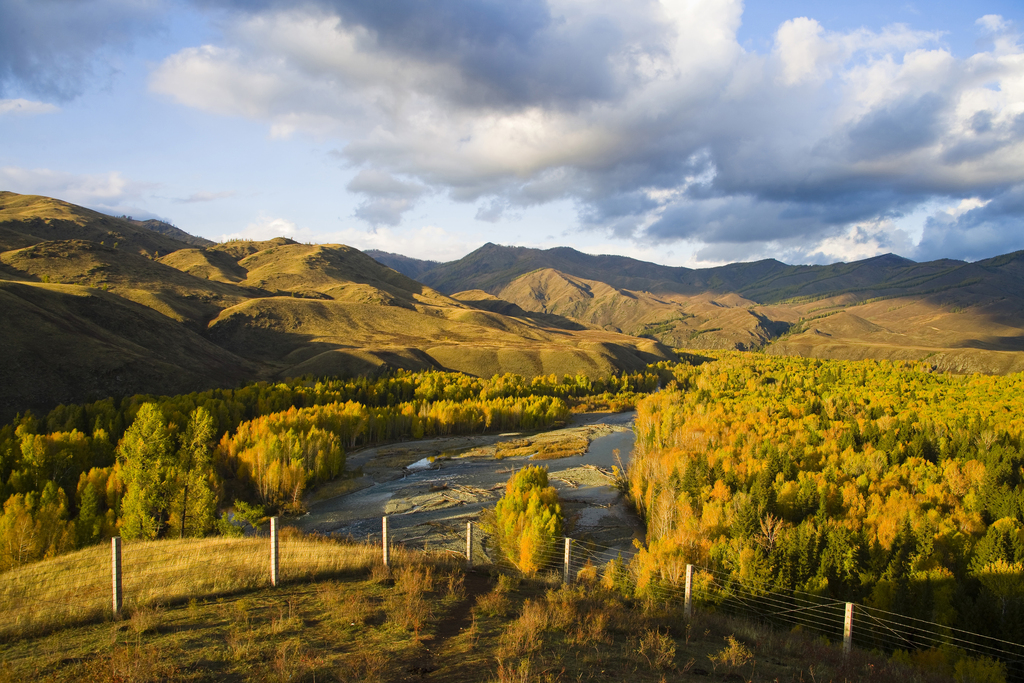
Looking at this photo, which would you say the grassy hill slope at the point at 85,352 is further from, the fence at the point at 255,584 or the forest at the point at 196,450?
the fence at the point at 255,584

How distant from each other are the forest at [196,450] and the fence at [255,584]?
787 inches

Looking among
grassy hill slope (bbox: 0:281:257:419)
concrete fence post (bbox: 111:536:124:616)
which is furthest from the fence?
grassy hill slope (bbox: 0:281:257:419)

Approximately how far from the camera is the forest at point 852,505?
3153 cm

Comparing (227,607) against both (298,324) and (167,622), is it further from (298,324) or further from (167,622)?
(298,324)

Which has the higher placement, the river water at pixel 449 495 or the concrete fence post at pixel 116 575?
the concrete fence post at pixel 116 575

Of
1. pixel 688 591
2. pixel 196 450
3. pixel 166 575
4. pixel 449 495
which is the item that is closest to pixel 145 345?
pixel 196 450

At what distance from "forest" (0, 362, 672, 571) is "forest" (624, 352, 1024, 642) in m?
35.7

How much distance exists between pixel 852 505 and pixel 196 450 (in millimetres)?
57232

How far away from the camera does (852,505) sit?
142 feet

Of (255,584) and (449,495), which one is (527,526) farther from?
(255,584)

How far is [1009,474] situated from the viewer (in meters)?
50.4

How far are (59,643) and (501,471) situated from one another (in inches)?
2521

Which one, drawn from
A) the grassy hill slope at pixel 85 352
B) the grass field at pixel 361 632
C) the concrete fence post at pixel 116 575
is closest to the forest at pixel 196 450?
the grassy hill slope at pixel 85 352

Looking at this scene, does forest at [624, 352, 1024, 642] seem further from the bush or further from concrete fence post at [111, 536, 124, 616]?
concrete fence post at [111, 536, 124, 616]
